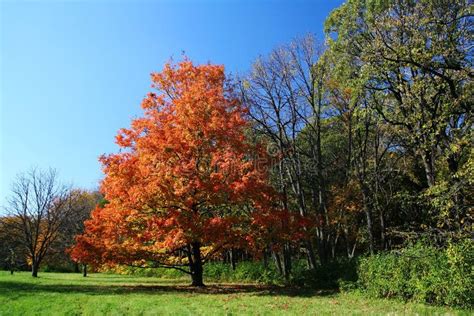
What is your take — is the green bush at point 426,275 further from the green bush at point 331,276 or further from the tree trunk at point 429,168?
the tree trunk at point 429,168

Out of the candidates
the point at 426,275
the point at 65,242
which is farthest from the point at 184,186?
the point at 65,242

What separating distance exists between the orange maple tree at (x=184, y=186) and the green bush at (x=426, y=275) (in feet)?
15.2

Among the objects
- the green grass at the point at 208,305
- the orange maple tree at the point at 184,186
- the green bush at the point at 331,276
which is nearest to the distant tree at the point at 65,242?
the orange maple tree at the point at 184,186

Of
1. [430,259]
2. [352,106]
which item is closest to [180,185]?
[430,259]

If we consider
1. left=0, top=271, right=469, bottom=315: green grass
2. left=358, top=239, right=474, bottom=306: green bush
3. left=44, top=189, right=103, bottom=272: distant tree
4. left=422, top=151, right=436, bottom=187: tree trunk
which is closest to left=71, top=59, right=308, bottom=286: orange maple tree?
left=0, top=271, right=469, bottom=315: green grass

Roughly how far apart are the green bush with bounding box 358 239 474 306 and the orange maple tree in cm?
463

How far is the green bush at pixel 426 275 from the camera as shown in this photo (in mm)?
11320

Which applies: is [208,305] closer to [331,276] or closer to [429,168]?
[331,276]

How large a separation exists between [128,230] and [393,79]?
14802 millimetres

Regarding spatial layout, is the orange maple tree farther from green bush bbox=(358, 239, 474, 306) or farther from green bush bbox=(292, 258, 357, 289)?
green bush bbox=(358, 239, 474, 306)

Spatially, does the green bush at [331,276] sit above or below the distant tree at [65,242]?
below

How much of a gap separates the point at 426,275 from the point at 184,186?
34.8 ft

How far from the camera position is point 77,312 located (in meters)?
12.2

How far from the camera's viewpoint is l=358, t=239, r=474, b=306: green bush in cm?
1132
